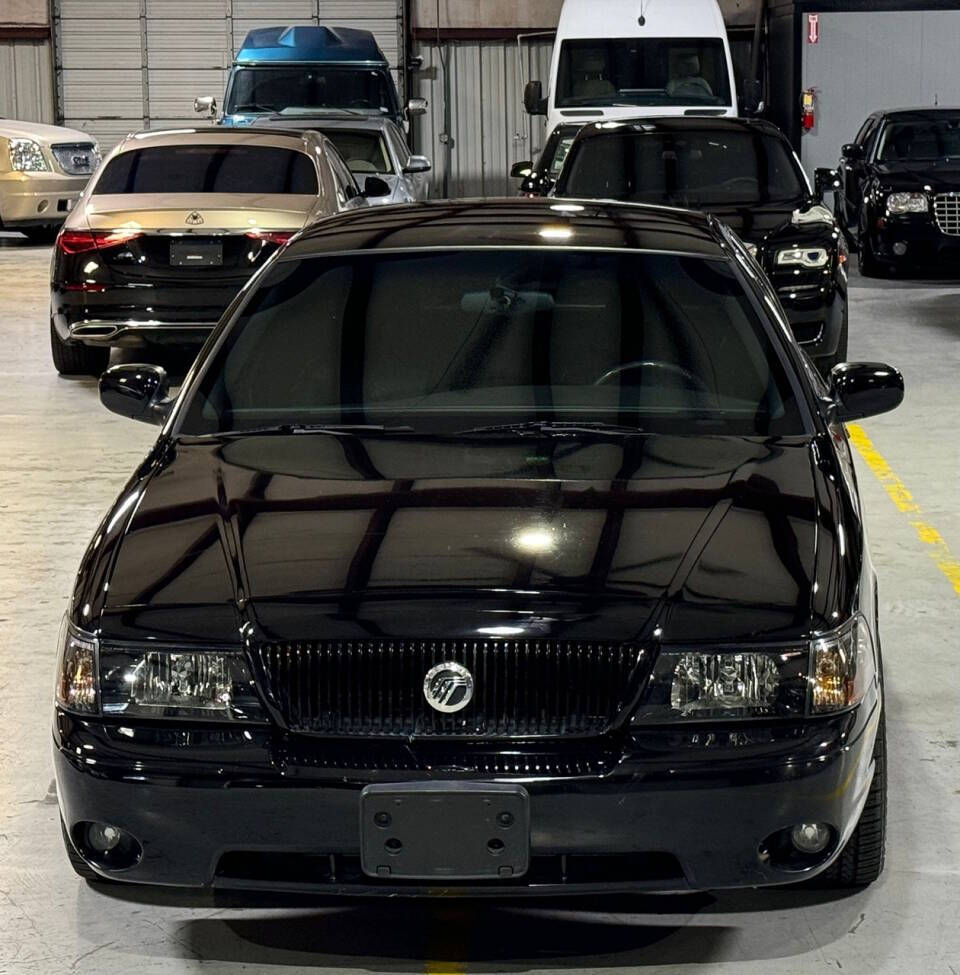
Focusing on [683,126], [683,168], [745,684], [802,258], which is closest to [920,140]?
[683,126]

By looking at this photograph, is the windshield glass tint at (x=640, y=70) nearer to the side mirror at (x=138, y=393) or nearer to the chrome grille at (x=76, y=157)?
the chrome grille at (x=76, y=157)

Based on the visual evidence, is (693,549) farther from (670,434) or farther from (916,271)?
(916,271)

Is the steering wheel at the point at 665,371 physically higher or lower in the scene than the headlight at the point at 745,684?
higher

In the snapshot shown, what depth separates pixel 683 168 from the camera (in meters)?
11.7

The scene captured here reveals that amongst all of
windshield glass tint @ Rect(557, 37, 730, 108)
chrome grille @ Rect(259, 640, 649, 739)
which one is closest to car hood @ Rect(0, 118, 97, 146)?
windshield glass tint @ Rect(557, 37, 730, 108)

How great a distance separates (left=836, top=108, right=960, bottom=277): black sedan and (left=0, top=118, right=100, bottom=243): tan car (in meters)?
8.26

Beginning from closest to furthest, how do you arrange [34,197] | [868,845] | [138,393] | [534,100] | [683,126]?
[868,845]
[138,393]
[683,126]
[534,100]
[34,197]

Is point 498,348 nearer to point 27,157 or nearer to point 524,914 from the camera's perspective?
point 524,914

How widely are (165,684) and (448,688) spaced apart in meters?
0.53

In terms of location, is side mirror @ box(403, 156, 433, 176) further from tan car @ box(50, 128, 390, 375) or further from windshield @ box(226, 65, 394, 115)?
tan car @ box(50, 128, 390, 375)

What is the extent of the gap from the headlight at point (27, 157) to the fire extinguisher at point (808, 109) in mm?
8729

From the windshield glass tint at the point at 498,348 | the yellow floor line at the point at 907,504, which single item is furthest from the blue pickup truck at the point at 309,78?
the windshield glass tint at the point at 498,348

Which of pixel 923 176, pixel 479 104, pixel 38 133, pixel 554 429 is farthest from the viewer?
pixel 479 104

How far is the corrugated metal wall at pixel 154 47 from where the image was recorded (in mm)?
27938
